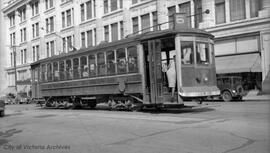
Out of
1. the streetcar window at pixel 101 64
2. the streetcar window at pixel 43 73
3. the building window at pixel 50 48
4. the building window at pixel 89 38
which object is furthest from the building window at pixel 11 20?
the streetcar window at pixel 101 64

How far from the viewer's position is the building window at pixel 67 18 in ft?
158

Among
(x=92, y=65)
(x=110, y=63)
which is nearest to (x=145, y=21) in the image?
(x=92, y=65)

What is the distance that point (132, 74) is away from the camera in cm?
1656

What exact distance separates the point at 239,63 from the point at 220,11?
17.7 feet

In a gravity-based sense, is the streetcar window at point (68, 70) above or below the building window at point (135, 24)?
below

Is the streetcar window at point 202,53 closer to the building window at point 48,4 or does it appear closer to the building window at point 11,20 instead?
the building window at point 48,4

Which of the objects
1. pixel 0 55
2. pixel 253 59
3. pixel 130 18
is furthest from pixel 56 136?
pixel 0 55

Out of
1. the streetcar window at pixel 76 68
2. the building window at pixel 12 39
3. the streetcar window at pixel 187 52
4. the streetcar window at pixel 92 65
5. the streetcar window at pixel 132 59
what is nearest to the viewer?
the streetcar window at pixel 187 52

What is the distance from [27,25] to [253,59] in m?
42.7

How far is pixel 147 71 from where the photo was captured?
53.0 ft

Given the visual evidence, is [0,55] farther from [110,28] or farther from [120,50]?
[120,50]

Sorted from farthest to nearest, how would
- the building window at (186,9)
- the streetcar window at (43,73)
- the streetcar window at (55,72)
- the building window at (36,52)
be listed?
the building window at (36,52) < the building window at (186,9) < the streetcar window at (43,73) < the streetcar window at (55,72)

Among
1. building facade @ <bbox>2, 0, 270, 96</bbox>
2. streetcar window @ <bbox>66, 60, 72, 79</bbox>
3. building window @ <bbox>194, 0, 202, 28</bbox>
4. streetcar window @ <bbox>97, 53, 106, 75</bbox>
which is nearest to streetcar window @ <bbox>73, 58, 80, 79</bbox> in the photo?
streetcar window @ <bbox>66, 60, 72, 79</bbox>

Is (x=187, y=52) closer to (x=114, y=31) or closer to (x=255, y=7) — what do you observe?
→ (x=255, y=7)
